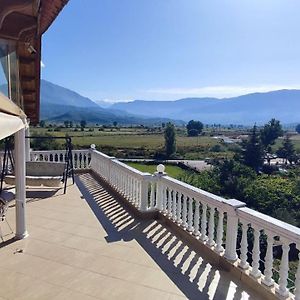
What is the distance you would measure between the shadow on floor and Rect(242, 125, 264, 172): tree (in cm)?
5853

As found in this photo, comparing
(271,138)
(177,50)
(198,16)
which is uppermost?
(177,50)

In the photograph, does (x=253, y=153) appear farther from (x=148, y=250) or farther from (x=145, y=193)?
(x=148, y=250)

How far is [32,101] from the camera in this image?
8.48 meters

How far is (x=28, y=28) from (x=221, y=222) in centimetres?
387

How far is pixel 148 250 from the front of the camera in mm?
3928

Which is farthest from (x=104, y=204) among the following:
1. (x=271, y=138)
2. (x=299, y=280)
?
(x=271, y=138)

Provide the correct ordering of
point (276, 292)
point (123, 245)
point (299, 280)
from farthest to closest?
point (123, 245) < point (276, 292) < point (299, 280)

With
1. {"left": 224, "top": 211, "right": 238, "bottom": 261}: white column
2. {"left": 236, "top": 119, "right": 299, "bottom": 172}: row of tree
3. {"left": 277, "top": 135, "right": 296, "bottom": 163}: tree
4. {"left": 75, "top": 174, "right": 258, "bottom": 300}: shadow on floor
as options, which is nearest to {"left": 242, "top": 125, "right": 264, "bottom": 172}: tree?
{"left": 236, "top": 119, "right": 299, "bottom": 172}: row of tree

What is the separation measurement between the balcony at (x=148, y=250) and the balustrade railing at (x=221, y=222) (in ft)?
0.03

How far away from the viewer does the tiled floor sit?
298 cm

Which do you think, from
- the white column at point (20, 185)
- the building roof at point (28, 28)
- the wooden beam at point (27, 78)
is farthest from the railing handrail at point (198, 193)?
the wooden beam at point (27, 78)

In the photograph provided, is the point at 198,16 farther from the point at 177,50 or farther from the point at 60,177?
the point at 177,50

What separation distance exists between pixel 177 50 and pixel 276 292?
2039cm

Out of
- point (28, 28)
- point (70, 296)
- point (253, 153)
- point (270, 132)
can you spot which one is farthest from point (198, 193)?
point (270, 132)
